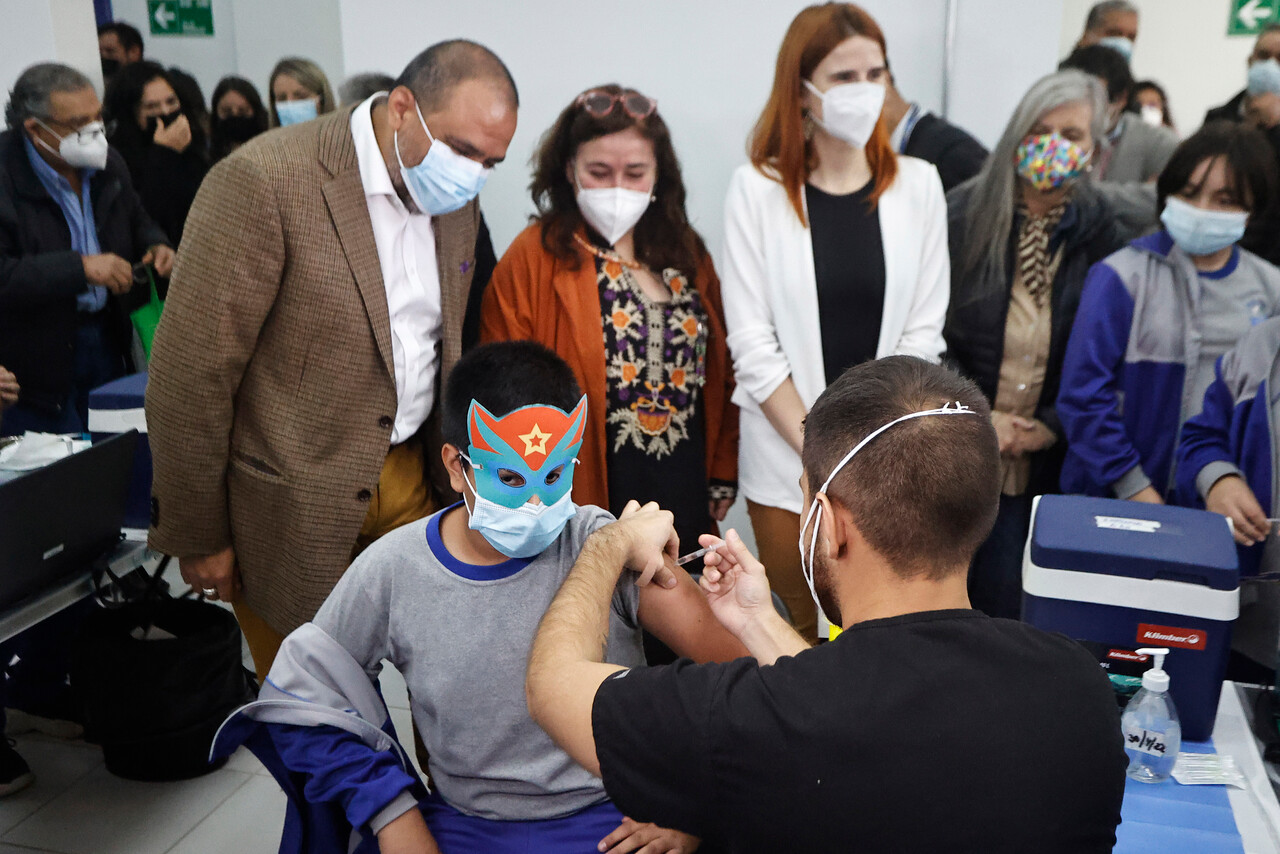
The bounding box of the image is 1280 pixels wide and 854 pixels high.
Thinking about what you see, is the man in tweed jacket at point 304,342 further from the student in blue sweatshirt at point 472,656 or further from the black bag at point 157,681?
the black bag at point 157,681

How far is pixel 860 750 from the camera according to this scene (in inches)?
39.1

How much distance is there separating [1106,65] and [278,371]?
2397 millimetres

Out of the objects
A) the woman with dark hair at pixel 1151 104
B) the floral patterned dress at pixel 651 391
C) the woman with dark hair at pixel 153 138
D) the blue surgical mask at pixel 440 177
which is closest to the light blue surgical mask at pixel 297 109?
the woman with dark hair at pixel 153 138

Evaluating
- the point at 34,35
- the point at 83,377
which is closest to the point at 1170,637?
the point at 83,377

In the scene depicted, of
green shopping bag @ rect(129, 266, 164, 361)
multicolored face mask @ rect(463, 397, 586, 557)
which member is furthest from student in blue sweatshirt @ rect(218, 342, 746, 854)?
green shopping bag @ rect(129, 266, 164, 361)

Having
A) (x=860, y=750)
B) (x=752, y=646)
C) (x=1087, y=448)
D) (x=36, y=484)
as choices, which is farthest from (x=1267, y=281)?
(x=36, y=484)

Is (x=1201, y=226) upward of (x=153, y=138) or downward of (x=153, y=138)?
downward

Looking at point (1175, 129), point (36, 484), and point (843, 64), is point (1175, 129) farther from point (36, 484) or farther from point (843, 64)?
point (36, 484)

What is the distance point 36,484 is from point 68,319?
4.53 ft

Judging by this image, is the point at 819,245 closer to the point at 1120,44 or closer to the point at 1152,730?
the point at 1152,730

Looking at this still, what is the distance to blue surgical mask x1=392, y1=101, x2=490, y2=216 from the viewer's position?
194 centimetres

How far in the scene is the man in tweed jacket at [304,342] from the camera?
6.01 feet

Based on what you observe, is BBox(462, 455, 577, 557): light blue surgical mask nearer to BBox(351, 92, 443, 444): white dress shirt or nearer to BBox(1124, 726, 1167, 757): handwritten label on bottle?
BBox(351, 92, 443, 444): white dress shirt

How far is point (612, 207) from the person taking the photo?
234 centimetres
